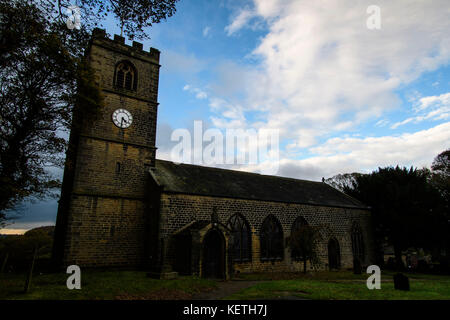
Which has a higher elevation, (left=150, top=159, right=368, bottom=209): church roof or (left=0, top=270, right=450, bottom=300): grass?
(left=150, top=159, right=368, bottom=209): church roof

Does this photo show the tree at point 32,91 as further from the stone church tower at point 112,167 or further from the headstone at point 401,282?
the headstone at point 401,282

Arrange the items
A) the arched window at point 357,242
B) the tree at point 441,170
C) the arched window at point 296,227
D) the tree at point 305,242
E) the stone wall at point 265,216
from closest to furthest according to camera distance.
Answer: the stone wall at point 265,216
the tree at point 305,242
the arched window at point 296,227
the arched window at point 357,242
the tree at point 441,170

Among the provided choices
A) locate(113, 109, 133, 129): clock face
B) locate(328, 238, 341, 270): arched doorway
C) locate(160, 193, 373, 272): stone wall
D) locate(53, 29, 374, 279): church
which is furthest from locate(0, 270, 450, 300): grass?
locate(328, 238, 341, 270): arched doorway

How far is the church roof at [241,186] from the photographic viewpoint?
65.0 ft


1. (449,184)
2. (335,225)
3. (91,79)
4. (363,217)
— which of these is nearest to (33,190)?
(91,79)

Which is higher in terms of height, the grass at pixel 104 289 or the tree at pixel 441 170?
the tree at pixel 441 170

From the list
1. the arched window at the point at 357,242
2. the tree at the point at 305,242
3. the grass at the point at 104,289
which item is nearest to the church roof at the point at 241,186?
the arched window at the point at 357,242

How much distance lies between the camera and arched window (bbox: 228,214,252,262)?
20109 millimetres

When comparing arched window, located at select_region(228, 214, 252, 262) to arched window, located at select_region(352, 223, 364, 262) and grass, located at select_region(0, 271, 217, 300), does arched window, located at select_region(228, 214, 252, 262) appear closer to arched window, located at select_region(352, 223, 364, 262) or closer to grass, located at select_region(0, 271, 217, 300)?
grass, located at select_region(0, 271, 217, 300)

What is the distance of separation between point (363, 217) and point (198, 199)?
1808 centimetres

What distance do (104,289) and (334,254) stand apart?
813 inches

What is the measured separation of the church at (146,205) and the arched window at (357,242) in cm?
406

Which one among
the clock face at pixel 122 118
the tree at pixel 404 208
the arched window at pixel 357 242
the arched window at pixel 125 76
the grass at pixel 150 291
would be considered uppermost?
the arched window at pixel 125 76

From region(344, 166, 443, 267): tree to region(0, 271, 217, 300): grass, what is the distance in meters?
22.6
